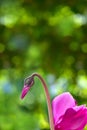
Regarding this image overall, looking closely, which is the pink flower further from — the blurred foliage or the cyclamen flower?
the blurred foliage

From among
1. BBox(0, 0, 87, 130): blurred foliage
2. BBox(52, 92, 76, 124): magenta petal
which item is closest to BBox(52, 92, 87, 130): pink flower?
BBox(52, 92, 76, 124): magenta petal

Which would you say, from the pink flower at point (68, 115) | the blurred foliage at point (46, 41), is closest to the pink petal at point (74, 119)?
the pink flower at point (68, 115)

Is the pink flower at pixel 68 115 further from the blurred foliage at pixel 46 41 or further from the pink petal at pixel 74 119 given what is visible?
the blurred foliage at pixel 46 41

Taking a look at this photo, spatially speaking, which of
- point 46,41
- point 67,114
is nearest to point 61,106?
point 67,114

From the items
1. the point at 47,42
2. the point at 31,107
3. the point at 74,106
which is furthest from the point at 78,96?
the point at 74,106

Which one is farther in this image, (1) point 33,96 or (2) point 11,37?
(2) point 11,37

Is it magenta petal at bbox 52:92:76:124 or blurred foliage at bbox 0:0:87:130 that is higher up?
magenta petal at bbox 52:92:76:124

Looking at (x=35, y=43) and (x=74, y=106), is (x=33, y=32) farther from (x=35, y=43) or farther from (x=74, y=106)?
(x=74, y=106)
